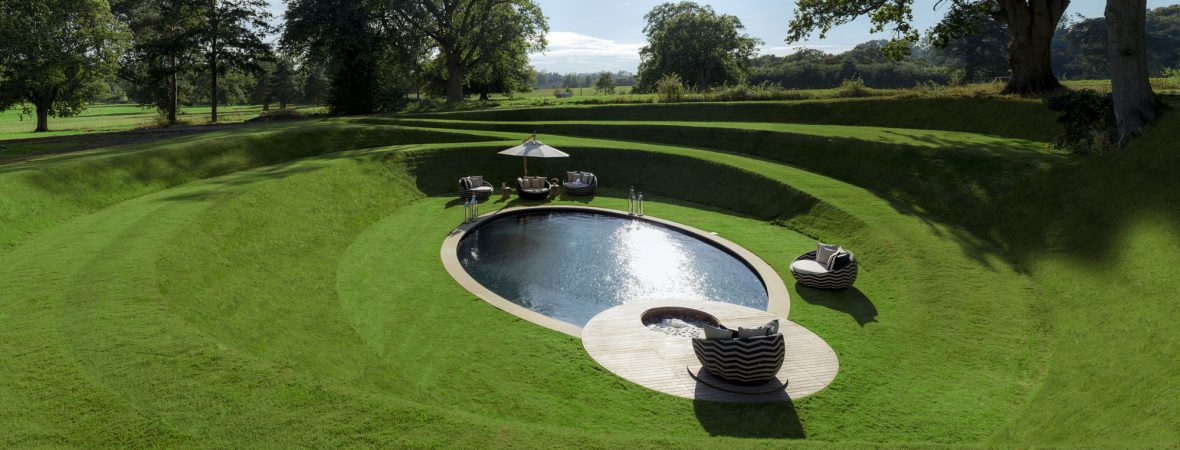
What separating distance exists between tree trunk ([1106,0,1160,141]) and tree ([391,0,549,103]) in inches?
1754

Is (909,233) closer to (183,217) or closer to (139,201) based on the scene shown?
(183,217)

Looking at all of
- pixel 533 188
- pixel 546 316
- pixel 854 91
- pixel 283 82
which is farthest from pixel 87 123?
pixel 854 91

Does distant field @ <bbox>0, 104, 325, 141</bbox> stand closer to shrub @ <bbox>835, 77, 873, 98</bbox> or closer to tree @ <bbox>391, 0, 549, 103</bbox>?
tree @ <bbox>391, 0, 549, 103</bbox>

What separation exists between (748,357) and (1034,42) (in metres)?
28.1

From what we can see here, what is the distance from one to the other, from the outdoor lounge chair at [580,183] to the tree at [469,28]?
1228 inches

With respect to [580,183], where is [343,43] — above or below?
above

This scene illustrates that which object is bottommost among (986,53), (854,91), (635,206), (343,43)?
(635,206)

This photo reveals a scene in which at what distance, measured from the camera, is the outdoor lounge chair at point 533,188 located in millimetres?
25438

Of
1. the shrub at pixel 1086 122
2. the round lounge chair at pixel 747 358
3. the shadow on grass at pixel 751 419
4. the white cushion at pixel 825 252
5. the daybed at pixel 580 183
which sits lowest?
the shadow on grass at pixel 751 419

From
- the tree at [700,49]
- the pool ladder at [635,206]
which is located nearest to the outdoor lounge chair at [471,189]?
the pool ladder at [635,206]

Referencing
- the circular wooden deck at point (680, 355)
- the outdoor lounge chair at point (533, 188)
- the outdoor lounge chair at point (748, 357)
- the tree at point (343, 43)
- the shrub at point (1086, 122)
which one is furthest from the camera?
the tree at point (343, 43)

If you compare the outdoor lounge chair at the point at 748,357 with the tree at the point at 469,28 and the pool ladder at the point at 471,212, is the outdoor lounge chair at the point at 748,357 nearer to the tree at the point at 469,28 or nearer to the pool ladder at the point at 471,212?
the pool ladder at the point at 471,212

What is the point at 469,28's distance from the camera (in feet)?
179

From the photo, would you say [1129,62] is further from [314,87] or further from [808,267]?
[314,87]
